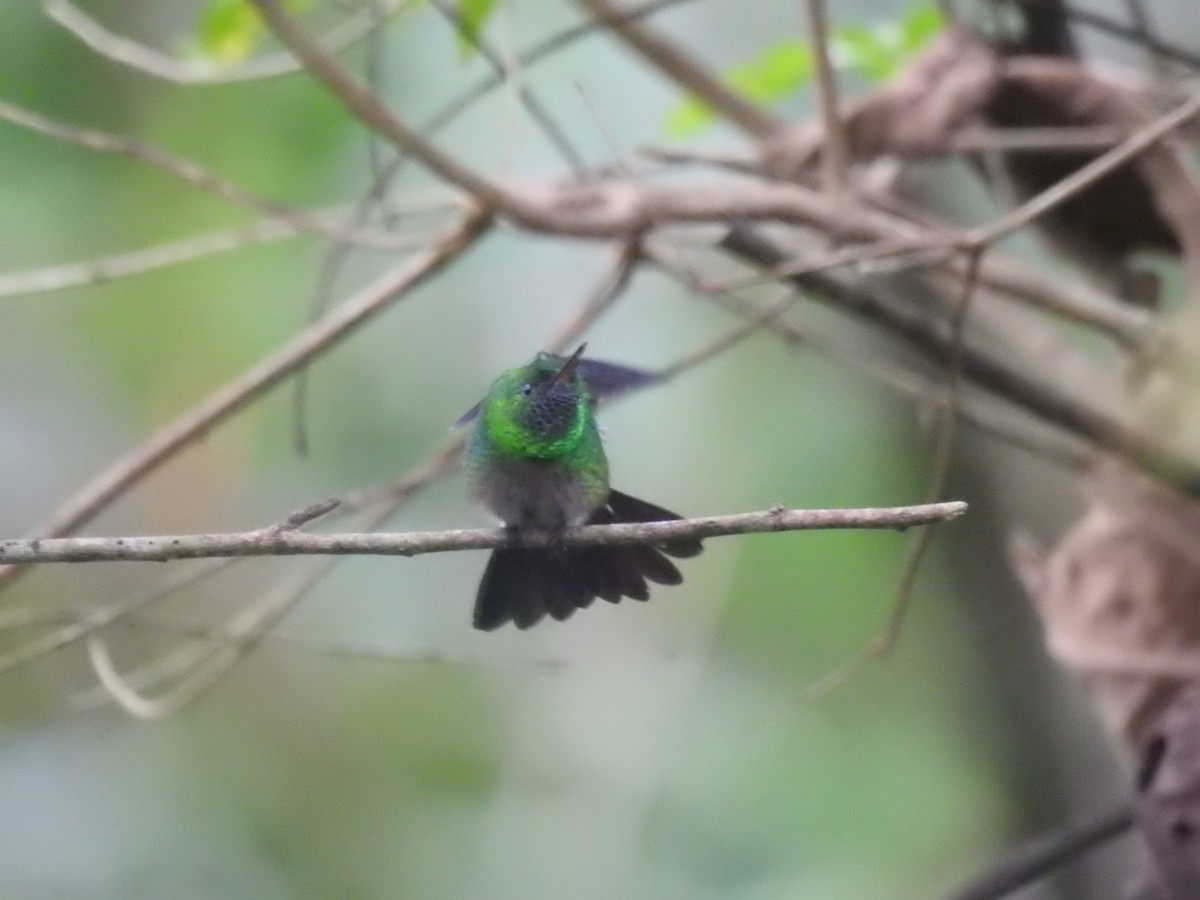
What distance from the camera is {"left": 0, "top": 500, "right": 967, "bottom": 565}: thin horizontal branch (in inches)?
31.0

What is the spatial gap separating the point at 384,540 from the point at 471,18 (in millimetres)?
858

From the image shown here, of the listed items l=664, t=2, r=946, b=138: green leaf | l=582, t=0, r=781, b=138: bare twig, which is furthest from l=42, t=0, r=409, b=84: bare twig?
l=664, t=2, r=946, b=138: green leaf

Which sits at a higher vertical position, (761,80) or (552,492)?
(761,80)

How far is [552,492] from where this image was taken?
3.53ft

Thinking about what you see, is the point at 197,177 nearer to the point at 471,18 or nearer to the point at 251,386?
the point at 251,386

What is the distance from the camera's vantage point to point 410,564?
2.80 metres

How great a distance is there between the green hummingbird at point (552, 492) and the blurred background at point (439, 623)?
5.09 feet

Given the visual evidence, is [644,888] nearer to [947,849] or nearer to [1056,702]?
[947,849]

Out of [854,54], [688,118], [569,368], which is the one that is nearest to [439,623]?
[688,118]

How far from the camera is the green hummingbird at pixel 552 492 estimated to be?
3.25ft

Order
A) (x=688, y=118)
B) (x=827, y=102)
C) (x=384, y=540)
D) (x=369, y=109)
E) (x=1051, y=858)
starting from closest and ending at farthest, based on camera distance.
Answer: (x=384, y=540) < (x=369, y=109) < (x=1051, y=858) < (x=827, y=102) < (x=688, y=118)

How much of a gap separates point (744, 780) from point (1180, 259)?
143 centimetres

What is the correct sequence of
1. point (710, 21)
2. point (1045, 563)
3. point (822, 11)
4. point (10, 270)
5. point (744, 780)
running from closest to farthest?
point (822, 11) → point (1045, 563) → point (10, 270) → point (744, 780) → point (710, 21)

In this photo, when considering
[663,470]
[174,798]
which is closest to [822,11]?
[663,470]
